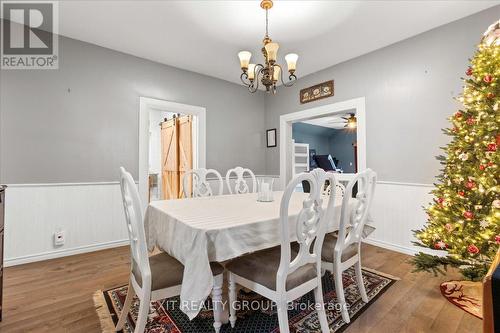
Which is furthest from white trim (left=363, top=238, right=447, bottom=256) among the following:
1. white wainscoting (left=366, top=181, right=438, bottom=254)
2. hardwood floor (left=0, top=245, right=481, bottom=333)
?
hardwood floor (left=0, top=245, right=481, bottom=333)

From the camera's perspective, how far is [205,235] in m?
1.22

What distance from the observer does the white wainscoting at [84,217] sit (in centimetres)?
254

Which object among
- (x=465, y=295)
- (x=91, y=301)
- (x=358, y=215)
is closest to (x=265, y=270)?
(x=358, y=215)

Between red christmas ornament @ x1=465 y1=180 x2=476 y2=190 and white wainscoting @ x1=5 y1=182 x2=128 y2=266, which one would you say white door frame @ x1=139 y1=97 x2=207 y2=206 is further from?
red christmas ornament @ x1=465 y1=180 x2=476 y2=190

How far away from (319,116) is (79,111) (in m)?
3.30

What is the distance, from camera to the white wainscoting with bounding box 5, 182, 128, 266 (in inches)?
99.0

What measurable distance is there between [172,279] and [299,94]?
11.7 ft

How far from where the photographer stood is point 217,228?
→ 4.11 feet

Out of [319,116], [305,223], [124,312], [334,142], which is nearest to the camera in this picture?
[305,223]

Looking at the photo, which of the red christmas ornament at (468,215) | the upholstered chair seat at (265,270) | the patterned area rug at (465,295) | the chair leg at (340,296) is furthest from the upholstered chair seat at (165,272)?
the red christmas ornament at (468,215)

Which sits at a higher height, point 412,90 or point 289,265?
point 412,90

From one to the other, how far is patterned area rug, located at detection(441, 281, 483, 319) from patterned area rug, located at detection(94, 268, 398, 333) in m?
0.44

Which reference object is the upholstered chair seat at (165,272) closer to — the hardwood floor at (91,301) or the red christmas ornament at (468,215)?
the hardwood floor at (91,301)

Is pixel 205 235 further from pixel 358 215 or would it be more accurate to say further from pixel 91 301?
pixel 91 301
